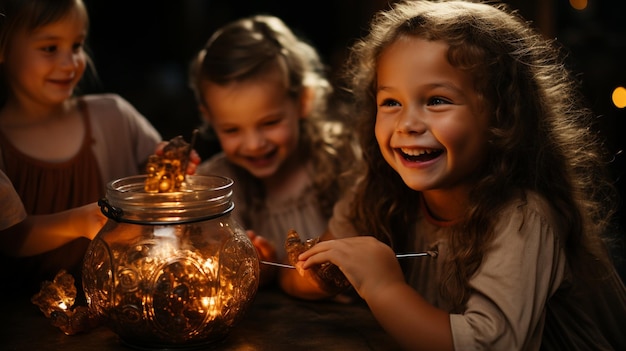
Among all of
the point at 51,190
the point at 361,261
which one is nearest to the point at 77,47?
the point at 51,190

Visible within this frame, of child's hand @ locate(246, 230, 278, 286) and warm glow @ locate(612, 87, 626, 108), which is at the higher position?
warm glow @ locate(612, 87, 626, 108)

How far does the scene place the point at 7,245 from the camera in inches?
56.3

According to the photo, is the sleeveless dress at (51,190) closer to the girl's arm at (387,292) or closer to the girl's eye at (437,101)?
the girl's arm at (387,292)

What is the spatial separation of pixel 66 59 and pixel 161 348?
0.67 m

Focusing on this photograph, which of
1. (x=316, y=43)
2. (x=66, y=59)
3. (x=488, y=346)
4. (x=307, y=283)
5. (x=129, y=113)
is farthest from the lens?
(x=316, y=43)

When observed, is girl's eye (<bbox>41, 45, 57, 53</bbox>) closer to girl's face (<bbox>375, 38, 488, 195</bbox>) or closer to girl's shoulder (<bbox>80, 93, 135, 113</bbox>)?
girl's shoulder (<bbox>80, 93, 135, 113</bbox>)

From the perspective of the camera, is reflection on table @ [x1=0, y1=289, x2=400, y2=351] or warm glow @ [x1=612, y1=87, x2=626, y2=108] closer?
reflection on table @ [x1=0, y1=289, x2=400, y2=351]

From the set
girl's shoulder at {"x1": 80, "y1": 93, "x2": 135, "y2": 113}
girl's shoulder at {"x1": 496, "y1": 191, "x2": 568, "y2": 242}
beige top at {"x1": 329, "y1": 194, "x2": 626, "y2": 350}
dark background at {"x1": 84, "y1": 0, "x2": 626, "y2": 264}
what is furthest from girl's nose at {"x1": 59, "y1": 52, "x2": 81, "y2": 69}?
dark background at {"x1": 84, "y1": 0, "x2": 626, "y2": 264}

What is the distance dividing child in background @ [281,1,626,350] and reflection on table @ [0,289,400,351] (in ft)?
0.19

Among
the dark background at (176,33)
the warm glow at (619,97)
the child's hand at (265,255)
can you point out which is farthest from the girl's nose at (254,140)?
the warm glow at (619,97)

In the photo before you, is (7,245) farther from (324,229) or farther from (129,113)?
(324,229)

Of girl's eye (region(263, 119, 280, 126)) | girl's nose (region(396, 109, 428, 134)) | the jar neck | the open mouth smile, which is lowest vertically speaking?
girl's eye (region(263, 119, 280, 126))

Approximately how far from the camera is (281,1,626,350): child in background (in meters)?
1.19

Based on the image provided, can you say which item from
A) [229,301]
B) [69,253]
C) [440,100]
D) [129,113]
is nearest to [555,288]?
[440,100]
